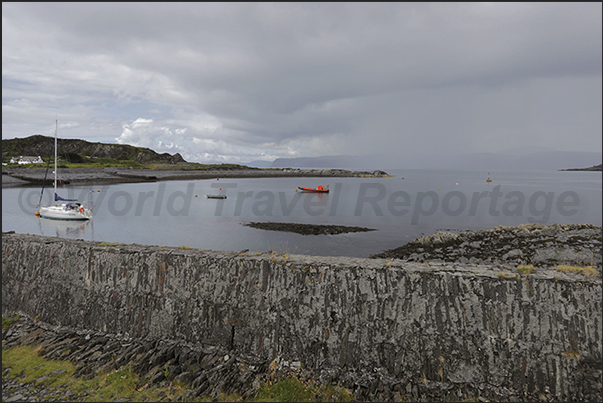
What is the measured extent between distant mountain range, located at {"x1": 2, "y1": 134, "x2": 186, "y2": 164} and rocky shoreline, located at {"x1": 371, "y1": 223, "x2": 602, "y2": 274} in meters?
128

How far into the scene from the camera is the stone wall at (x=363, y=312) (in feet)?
22.7

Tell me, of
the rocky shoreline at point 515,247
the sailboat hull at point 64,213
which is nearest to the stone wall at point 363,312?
the rocky shoreline at point 515,247

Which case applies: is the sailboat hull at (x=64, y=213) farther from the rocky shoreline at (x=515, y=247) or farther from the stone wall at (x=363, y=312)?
the rocky shoreline at (x=515, y=247)

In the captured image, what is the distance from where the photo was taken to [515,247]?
2002cm

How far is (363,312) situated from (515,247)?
17.6 metres

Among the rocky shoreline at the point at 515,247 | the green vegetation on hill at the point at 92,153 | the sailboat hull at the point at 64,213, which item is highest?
the green vegetation on hill at the point at 92,153

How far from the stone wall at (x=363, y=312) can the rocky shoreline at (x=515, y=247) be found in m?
11.5

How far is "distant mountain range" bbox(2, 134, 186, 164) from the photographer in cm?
12662

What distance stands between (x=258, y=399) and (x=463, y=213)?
42.0 metres

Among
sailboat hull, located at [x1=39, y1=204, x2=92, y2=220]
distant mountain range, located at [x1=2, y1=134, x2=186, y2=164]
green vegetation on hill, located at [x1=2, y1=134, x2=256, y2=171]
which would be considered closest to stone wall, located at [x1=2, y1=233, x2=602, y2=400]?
sailboat hull, located at [x1=39, y1=204, x2=92, y2=220]

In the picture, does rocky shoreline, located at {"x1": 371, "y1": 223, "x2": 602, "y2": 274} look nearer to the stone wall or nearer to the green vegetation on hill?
the stone wall

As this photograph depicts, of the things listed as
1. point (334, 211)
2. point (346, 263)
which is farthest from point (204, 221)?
point (346, 263)

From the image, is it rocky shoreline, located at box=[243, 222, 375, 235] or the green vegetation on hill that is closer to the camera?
rocky shoreline, located at box=[243, 222, 375, 235]

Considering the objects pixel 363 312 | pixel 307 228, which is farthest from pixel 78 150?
pixel 363 312
